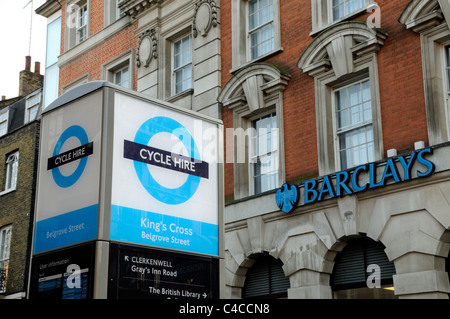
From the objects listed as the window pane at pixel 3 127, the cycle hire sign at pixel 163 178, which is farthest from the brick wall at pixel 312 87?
the window pane at pixel 3 127

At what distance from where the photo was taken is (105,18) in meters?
23.4

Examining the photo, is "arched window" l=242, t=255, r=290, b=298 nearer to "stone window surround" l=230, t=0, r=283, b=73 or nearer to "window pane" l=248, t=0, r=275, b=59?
"stone window surround" l=230, t=0, r=283, b=73

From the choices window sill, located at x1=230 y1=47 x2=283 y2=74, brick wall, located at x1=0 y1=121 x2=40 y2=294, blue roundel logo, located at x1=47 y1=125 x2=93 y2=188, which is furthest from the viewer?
brick wall, located at x1=0 y1=121 x2=40 y2=294

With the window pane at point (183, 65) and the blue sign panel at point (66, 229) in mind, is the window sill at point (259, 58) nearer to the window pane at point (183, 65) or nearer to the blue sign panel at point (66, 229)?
the window pane at point (183, 65)

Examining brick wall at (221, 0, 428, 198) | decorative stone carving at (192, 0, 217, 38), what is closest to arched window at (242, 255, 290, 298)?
brick wall at (221, 0, 428, 198)

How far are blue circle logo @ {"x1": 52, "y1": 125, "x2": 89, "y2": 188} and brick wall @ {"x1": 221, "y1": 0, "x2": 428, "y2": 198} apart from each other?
7.70 m

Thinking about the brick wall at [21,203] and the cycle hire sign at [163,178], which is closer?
the cycle hire sign at [163,178]

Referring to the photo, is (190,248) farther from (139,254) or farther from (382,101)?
(382,101)

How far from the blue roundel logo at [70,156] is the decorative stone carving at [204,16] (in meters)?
11.7

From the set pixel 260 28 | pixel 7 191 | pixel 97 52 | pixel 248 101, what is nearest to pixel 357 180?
pixel 248 101

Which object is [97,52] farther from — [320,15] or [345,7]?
[345,7]

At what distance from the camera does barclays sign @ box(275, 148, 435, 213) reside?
1250cm

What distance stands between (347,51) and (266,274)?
553 cm

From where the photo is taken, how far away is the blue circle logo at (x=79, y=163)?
7004 mm
